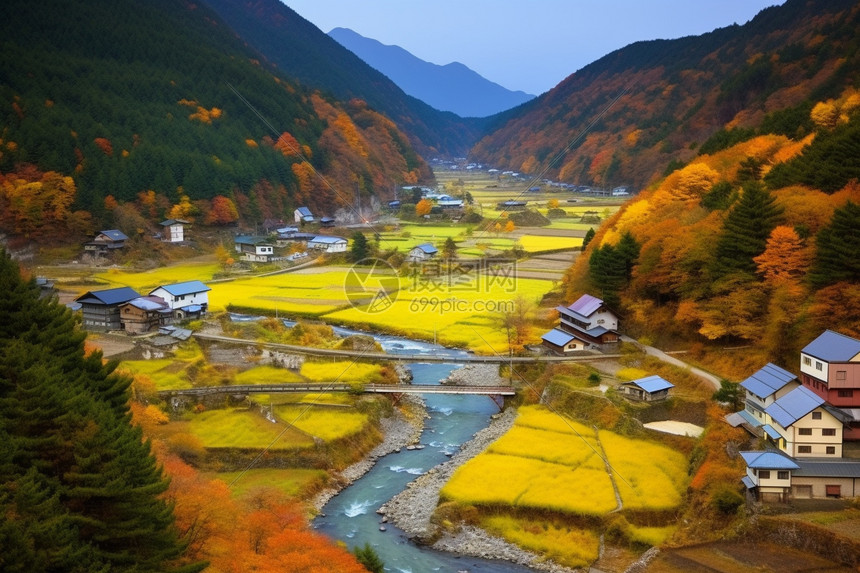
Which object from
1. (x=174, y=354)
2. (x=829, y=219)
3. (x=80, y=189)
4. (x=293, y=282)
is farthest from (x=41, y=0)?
(x=829, y=219)

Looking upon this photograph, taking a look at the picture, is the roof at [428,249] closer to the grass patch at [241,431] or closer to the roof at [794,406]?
the grass patch at [241,431]

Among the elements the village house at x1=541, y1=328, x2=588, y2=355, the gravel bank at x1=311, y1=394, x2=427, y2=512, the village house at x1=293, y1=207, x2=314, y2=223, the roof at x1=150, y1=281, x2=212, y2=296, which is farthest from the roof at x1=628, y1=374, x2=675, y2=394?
the village house at x1=293, y1=207, x2=314, y2=223

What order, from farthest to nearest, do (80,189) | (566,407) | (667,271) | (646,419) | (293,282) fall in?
1. (80,189)
2. (293,282)
3. (667,271)
4. (566,407)
5. (646,419)

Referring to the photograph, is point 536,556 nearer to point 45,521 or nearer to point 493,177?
point 45,521

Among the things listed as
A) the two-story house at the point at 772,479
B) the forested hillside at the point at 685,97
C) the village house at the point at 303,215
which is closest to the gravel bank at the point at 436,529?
the two-story house at the point at 772,479

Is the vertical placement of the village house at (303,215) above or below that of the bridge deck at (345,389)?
above

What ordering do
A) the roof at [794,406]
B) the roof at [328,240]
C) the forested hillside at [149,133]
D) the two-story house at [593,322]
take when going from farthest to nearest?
the roof at [328,240], the forested hillside at [149,133], the two-story house at [593,322], the roof at [794,406]

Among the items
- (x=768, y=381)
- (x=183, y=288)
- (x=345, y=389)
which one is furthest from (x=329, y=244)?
(x=768, y=381)
